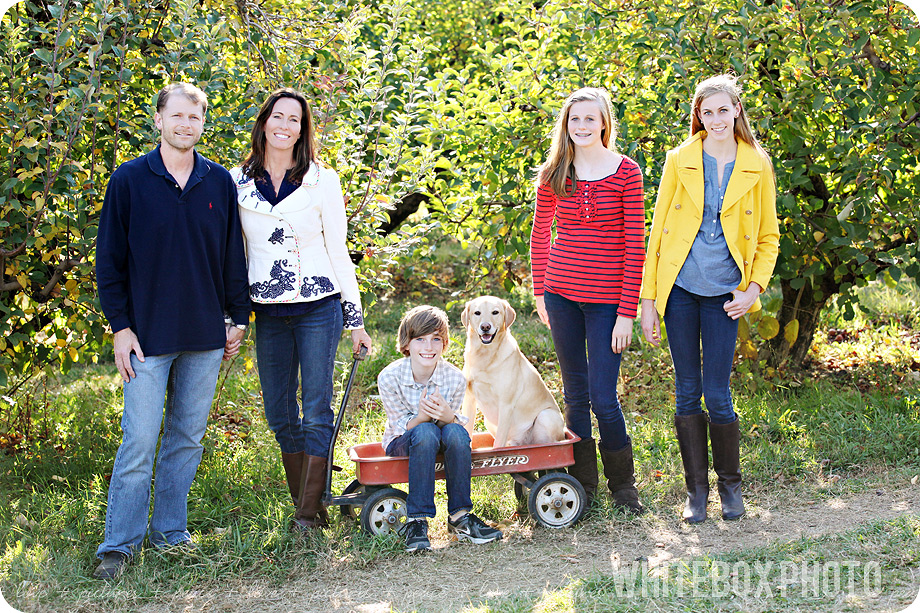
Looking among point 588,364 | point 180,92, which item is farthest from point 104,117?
point 588,364

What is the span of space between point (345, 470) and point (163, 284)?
6.11 feet

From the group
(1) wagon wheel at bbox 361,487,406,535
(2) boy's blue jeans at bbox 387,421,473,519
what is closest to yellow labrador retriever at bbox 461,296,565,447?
(2) boy's blue jeans at bbox 387,421,473,519

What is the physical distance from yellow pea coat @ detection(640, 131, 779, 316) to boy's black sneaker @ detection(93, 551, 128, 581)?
2.86 m

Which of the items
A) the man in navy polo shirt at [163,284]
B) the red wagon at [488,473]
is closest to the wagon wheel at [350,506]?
the red wagon at [488,473]

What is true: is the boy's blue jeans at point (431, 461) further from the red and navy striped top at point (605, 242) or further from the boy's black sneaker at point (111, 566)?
the boy's black sneaker at point (111, 566)

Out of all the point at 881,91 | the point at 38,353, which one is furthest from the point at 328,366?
the point at 881,91

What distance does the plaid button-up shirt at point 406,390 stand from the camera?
4191mm

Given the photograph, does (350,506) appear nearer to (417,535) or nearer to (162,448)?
(417,535)

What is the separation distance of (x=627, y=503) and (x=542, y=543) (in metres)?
0.58

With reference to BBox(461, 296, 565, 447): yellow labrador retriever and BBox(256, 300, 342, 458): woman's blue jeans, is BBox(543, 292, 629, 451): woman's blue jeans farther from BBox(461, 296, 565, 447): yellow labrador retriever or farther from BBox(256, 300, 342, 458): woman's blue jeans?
BBox(256, 300, 342, 458): woman's blue jeans

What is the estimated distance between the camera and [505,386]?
440 cm

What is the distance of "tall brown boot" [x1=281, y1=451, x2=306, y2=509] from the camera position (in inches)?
165

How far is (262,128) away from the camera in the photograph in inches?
154

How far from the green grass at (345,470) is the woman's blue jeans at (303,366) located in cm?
55
